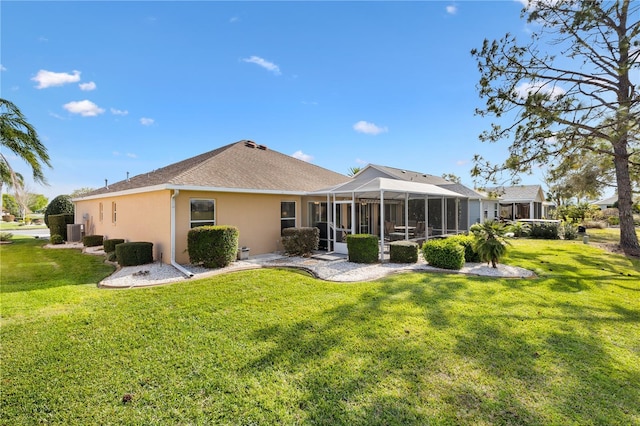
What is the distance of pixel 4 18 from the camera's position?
9.57 m

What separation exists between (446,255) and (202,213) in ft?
29.9

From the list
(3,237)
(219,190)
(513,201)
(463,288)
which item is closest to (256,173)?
(219,190)

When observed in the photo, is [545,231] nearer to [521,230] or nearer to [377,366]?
[521,230]

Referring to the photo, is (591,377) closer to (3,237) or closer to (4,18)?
(4,18)

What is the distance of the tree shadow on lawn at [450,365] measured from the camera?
2.92m

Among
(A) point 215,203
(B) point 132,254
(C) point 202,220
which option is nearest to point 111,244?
(B) point 132,254

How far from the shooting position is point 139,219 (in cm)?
1193

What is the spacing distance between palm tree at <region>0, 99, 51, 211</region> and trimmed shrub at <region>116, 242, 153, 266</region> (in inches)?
280

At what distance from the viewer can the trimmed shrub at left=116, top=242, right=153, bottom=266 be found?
31.7 ft

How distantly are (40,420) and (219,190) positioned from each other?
8134 millimetres

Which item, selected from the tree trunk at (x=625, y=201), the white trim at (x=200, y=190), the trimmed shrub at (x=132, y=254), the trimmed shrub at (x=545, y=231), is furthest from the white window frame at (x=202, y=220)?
the trimmed shrub at (x=545, y=231)

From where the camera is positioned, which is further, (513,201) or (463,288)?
(513,201)

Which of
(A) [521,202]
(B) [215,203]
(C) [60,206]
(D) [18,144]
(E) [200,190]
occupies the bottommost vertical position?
(B) [215,203]

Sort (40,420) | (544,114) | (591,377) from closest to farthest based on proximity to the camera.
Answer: (40,420), (591,377), (544,114)
